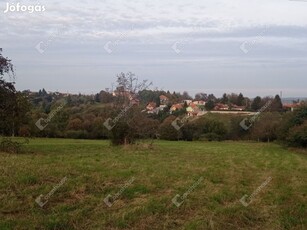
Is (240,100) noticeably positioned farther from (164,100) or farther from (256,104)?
(164,100)

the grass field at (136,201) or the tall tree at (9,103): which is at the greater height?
the tall tree at (9,103)

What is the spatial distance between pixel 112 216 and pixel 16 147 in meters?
13.7

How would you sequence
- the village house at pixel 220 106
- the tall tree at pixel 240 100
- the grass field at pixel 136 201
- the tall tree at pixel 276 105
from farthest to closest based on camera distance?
the tall tree at pixel 240 100, the village house at pixel 220 106, the tall tree at pixel 276 105, the grass field at pixel 136 201

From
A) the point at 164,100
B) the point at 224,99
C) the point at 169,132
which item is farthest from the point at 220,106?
the point at 169,132

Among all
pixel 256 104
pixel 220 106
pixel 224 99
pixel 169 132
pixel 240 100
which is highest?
pixel 224 99

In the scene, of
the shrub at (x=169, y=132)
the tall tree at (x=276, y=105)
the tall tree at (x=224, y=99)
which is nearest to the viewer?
the shrub at (x=169, y=132)

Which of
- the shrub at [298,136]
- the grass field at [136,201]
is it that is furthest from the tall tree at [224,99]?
the grass field at [136,201]

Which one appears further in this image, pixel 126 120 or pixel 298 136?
pixel 298 136

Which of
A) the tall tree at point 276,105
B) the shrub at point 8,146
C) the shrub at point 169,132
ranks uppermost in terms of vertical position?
the tall tree at point 276,105

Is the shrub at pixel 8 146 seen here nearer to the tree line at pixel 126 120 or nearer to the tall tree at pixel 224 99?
the tree line at pixel 126 120

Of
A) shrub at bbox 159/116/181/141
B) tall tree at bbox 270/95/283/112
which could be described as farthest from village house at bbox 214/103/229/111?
shrub at bbox 159/116/181/141

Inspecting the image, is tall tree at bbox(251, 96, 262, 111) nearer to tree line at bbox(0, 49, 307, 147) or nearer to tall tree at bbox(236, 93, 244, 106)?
tree line at bbox(0, 49, 307, 147)

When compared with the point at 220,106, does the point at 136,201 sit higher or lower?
lower

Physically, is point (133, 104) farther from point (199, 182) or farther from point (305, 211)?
point (305, 211)
